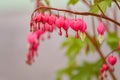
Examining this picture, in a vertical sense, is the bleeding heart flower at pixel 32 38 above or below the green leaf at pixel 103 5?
below

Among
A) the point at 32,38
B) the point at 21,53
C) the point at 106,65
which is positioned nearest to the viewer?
the point at 106,65

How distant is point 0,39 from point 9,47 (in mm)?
143

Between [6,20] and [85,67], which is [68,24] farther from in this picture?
[6,20]

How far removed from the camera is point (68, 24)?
1.10 meters

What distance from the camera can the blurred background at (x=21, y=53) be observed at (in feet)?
11.5

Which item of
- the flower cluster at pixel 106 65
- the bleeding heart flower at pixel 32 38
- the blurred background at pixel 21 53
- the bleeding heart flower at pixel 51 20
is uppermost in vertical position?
the bleeding heart flower at pixel 51 20

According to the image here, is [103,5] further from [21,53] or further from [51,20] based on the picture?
[21,53]

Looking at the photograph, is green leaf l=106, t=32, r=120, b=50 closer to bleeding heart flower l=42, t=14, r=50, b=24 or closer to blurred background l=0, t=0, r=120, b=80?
bleeding heart flower l=42, t=14, r=50, b=24

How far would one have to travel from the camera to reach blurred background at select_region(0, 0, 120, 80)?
3510 mm

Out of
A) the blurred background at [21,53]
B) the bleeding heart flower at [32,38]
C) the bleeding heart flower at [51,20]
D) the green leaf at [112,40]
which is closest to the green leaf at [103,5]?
the bleeding heart flower at [51,20]

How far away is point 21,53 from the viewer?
3.70 m

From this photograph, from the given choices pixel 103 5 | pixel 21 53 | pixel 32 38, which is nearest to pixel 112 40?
pixel 32 38

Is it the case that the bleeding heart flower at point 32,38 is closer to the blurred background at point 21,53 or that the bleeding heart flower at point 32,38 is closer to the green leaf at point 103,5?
the green leaf at point 103,5

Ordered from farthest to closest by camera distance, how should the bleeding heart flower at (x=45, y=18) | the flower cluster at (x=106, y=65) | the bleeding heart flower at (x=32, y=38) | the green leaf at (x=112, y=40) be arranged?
the green leaf at (x=112, y=40) < the bleeding heart flower at (x=32, y=38) < the flower cluster at (x=106, y=65) < the bleeding heart flower at (x=45, y=18)
